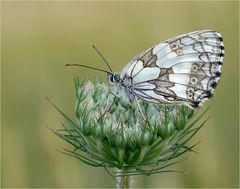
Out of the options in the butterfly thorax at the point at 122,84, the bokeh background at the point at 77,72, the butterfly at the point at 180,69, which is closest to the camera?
the butterfly at the point at 180,69

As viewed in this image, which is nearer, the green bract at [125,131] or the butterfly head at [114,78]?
the green bract at [125,131]

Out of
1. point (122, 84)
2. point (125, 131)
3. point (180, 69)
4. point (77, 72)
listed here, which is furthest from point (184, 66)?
point (77, 72)

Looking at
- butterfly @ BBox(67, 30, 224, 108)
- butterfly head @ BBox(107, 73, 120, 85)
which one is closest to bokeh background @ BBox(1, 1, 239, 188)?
butterfly head @ BBox(107, 73, 120, 85)

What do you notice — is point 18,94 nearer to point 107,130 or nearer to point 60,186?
point 60,186

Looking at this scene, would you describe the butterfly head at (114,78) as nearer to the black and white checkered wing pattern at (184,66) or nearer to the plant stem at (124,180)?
the black and white checkered wing pattern at (184,66)

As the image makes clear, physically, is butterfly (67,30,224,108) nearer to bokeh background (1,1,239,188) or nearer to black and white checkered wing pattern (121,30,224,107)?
black and white checkered wing pattern (121,30,224,107)

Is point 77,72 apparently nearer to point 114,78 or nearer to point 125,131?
point 114,78

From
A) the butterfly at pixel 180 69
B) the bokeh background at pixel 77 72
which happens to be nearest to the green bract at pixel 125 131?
the butterfly at pixel 180 69
